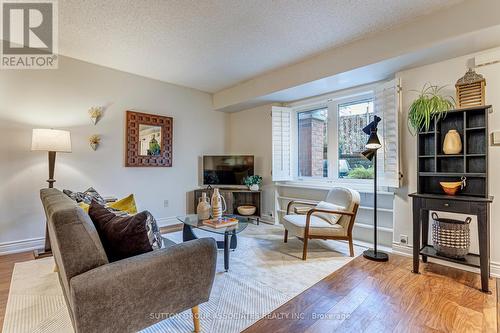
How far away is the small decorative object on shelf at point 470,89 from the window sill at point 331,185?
1.29 m

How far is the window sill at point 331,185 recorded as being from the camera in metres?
3.52

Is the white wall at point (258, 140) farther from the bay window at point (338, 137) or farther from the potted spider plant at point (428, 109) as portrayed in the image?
the potted spider plant at point (428, 109)

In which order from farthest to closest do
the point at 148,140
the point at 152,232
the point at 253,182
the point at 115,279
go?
the point at 253,182
the point at 148,140
the point at 152,232
the point at 115,279

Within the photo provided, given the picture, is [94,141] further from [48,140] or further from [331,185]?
[331,185]

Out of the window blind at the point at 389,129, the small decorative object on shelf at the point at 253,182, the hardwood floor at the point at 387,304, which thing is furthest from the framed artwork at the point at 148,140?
the window blind at the point at 389,129

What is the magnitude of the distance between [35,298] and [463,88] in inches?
173

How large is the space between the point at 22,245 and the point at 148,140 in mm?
2188

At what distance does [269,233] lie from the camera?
3971mm

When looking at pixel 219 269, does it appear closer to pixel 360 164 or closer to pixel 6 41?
pixel 360 164

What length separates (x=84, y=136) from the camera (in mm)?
3652

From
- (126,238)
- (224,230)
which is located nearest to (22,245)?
(224,230)

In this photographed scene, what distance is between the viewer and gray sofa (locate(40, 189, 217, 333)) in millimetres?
1170

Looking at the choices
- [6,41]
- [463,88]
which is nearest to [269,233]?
[463,88]

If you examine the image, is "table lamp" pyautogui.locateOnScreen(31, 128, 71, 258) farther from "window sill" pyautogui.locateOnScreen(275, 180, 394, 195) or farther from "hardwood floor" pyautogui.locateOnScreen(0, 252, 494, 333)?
"window sill" pyautogui.locateOnScreen(275, 180, 394, 195)
